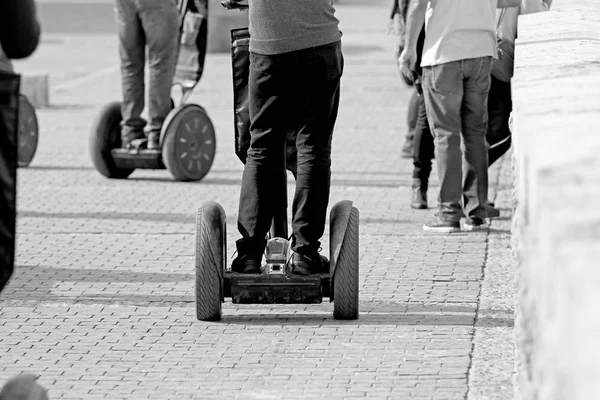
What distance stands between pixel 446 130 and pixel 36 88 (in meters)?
8.38

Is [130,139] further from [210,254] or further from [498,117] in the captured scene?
[210,254]

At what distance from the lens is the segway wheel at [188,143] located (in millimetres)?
10047

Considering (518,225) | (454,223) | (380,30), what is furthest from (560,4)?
(380,30)

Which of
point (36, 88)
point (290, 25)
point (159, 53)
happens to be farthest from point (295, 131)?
point (36, 88)

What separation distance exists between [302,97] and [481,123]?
107 inches

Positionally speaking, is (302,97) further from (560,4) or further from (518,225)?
(560,4)

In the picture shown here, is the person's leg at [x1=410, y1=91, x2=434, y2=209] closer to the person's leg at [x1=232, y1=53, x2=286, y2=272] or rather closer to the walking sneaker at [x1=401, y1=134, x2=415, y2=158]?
the walking sneaker at [x1=401, y1=134, x2=415, y2=158]

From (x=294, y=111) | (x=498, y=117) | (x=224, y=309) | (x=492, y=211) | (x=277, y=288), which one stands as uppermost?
(x=294, y=111)

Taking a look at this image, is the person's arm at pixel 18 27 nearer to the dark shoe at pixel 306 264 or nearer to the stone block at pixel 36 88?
the dark shoe at pixel 306 264

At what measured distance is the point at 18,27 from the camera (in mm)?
3586

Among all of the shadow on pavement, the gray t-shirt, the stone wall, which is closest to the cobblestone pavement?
the shadow on pavement

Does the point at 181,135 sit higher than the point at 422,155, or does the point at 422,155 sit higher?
the point at 422,155

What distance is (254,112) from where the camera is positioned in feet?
18.7

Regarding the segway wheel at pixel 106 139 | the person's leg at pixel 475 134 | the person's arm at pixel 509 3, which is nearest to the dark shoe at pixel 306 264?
the person's leg at pixel 475 134
